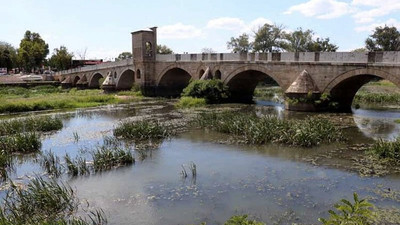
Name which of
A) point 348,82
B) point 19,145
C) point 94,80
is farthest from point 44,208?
point 94,80

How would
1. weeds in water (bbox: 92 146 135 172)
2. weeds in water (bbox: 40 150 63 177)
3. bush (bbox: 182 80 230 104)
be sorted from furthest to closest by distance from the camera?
1. bush (bbox: 182 80 230 104)
2. weeds in water (bbox: 92 146 135 172)
3. weeds in water (bbox: 40 150 63 177)

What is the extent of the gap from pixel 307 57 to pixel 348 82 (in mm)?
2892

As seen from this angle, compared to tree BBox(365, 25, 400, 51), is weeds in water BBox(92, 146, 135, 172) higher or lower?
lower

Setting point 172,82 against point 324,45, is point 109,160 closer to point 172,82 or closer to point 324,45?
point 172,82

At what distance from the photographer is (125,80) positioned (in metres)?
41.8

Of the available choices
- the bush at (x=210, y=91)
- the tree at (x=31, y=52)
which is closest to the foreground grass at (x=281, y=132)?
the bush at (x=210, y=91)

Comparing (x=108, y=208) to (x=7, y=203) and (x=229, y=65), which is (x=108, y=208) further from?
(x=229, y=65)

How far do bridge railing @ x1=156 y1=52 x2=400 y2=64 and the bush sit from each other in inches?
91.6

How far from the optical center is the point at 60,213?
7.72 metres

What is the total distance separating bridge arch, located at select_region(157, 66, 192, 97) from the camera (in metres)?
36.0

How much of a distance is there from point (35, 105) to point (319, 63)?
64.4 ft

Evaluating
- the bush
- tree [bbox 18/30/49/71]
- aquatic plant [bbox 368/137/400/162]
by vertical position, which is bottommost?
aquatic plant [bbox 368/137/400/162]

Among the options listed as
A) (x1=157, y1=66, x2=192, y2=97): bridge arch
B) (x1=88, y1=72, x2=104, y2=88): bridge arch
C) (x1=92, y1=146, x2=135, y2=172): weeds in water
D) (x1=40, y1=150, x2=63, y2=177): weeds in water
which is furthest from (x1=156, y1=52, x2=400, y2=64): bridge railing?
(x1=88, y1=72, x2=104, y2=88): bridge arch

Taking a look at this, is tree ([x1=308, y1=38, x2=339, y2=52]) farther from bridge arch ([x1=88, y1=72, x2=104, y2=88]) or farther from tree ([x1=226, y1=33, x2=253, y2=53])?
bridge arch ([x1=88, y1=72, x2=104, y2=88])
